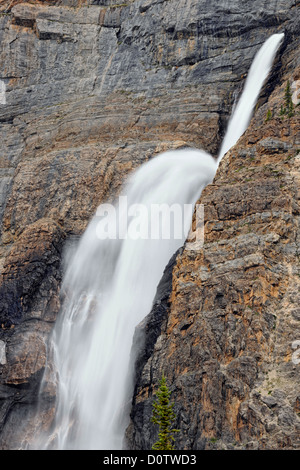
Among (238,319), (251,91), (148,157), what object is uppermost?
(251,91)

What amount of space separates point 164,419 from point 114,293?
14.9m

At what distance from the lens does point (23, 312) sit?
46312mm

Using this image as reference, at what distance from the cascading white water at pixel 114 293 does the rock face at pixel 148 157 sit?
59.8 inches

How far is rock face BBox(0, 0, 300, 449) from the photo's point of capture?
1284 inches

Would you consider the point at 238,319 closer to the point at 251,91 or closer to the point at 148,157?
the point at 148,157

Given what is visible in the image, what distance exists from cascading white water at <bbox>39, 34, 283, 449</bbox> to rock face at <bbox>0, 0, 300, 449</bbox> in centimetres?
152

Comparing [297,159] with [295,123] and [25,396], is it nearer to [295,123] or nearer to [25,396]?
[295,123]

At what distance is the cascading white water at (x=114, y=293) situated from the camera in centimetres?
3962

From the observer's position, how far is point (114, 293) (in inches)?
1818

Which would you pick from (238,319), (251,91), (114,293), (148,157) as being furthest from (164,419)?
(251,91)

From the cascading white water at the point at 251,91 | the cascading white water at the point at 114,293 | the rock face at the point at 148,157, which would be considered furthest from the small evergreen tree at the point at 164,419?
the cascading white water at the point at 251,91

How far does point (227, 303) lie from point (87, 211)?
836 inches

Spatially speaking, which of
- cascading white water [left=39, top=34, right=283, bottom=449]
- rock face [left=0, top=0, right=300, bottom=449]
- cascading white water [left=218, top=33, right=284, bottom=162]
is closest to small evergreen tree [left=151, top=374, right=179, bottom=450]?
rock face [left=0, top=0, right=300, bottom=449]

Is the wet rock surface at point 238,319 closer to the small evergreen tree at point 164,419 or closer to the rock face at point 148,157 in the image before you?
the rock face at point 148,157
